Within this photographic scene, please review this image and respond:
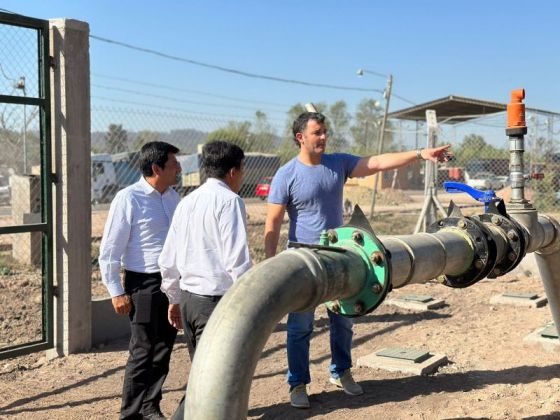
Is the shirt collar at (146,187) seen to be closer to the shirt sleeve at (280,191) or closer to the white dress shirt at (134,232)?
the white dress shirt at (134,232)

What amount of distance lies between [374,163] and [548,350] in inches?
96.3

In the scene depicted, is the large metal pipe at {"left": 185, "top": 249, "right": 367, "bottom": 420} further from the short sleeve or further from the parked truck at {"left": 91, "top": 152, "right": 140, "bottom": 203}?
the parked truck at {"left": 91, "top": 152, "right": 140, "bottom": 203}

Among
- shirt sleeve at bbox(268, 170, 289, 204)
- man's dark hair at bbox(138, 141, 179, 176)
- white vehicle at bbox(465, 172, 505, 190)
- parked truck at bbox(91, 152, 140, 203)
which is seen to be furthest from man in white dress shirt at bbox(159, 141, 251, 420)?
white vehicle at bbox(465, 172, 505, 190)

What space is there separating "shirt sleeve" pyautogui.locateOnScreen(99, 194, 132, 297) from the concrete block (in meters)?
Answer: 1.85

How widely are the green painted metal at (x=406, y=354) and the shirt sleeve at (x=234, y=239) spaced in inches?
91.5

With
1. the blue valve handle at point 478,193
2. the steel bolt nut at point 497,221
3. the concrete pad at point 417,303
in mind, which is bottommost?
the concrete pad at point 417,303

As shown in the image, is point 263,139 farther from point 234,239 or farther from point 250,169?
point 234,239

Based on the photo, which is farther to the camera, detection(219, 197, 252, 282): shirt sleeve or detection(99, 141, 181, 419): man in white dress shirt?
detection(99, 141, 181, 419): man in white dress shirt

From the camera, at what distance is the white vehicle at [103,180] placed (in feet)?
38.4

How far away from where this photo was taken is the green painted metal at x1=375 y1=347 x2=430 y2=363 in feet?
16.6

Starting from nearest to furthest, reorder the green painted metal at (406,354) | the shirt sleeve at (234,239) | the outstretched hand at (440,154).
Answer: the shirt sleeve at (234,239) → the outstretched hand at (440,154) → the green painted metal at (406,354)

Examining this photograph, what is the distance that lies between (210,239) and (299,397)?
4.87 ft

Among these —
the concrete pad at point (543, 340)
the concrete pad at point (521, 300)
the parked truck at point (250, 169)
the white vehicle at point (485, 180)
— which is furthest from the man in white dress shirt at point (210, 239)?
the white vehicle at point (485, 180)

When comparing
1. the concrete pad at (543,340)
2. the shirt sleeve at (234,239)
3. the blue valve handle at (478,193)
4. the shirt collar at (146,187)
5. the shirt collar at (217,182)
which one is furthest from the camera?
the concrete pad at (543,340)
